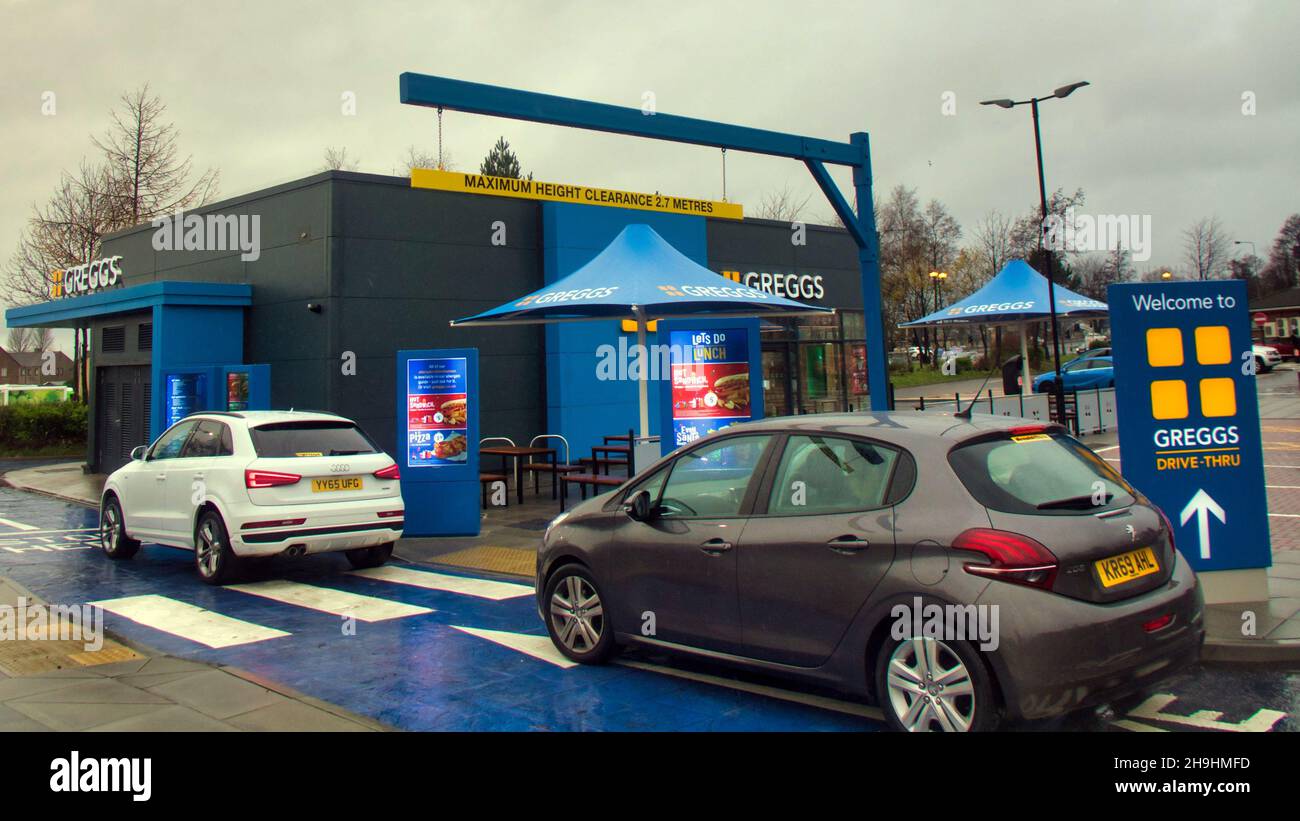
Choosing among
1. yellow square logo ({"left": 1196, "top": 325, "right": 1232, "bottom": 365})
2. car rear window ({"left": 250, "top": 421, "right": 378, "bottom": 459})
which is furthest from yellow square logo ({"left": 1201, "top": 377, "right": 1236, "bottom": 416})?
car rear window ({"left": 250, "top": 421, "right": 378, "bottom": 459})

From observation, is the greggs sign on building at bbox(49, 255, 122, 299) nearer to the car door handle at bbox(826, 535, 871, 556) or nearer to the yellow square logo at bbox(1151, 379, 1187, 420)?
the car door handle at bbox(826, 535, 871, 556)

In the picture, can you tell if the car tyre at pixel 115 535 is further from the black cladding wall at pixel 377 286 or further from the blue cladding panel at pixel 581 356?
the blue cladding panel at pixel 581 356

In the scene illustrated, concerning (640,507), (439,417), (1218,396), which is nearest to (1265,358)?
(1218,396)

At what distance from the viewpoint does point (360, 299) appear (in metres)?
15.7

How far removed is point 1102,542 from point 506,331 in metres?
14.4

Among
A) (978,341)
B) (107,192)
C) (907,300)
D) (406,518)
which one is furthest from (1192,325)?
(978,341)

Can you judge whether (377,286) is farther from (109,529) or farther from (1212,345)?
(1212,345)

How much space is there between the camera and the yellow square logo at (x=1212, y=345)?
687 centimetres

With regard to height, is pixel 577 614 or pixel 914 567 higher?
pixel 914 567

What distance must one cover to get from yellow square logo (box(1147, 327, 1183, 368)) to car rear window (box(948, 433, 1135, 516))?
8.33 feet

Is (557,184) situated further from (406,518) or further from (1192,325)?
(1192,325)

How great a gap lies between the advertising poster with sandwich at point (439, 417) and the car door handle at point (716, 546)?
6.82 metres

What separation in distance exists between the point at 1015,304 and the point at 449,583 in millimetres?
16150

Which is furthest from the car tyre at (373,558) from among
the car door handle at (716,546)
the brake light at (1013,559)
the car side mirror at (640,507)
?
the brake light at (1013,559)
